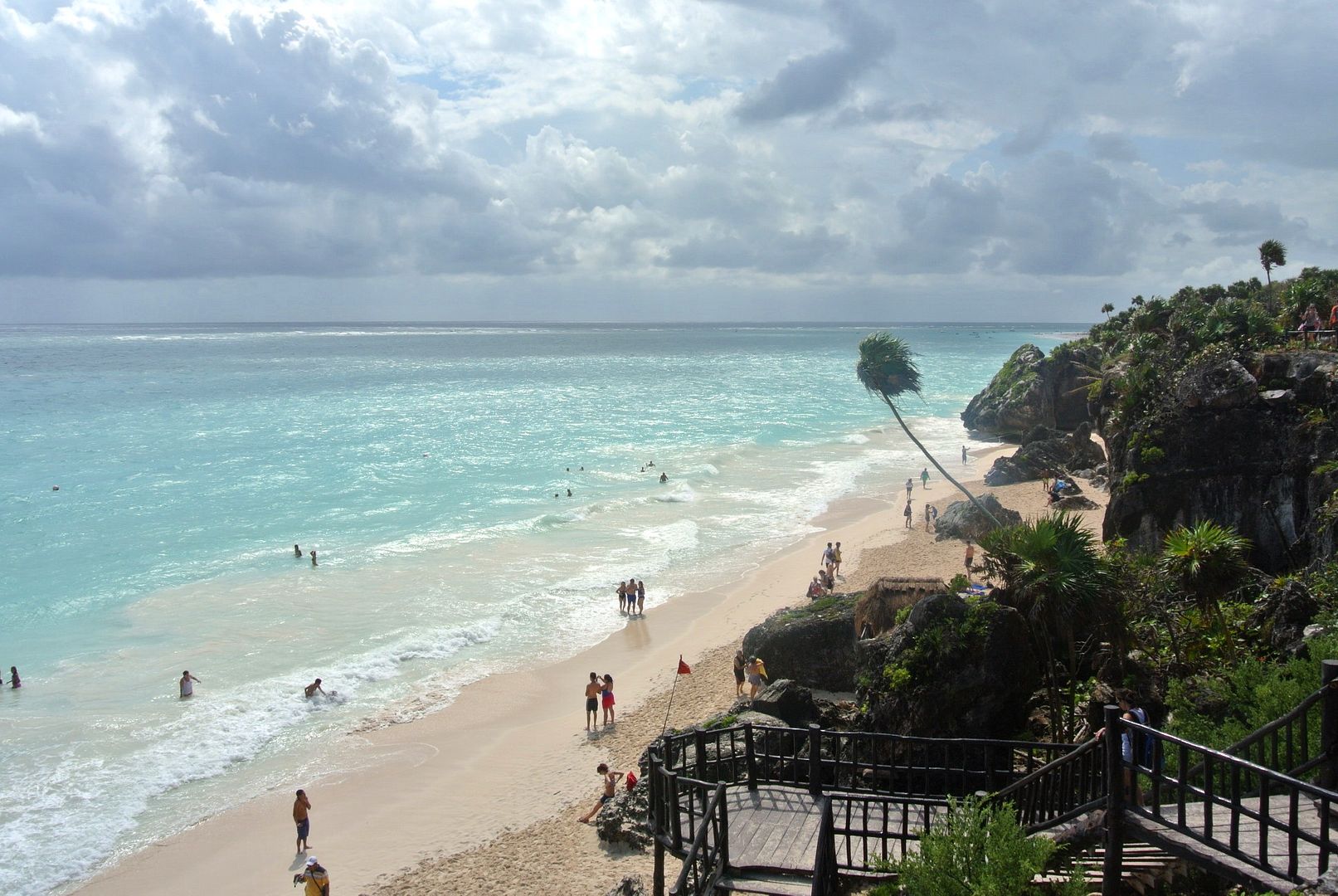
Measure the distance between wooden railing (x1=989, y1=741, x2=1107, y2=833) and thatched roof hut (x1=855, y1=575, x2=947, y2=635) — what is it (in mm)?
9591

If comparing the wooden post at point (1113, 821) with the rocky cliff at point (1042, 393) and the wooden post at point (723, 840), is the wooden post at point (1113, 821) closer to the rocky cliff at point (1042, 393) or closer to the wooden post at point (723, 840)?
the wooden post at point (723, 840)

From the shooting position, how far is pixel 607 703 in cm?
2298

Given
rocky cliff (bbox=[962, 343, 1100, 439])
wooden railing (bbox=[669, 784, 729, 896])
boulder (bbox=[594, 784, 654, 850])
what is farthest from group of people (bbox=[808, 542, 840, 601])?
rocky cliff (bbox=[962, 343, 1100, 439])

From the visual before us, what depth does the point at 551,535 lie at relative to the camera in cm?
4253

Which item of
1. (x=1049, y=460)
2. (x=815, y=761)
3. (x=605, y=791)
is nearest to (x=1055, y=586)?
(x=815, y=761)

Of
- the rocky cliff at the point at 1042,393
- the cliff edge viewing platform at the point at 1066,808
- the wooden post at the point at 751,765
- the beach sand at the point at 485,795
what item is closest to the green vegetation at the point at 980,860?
the cliff edge viewing platform at the point at 1066,808

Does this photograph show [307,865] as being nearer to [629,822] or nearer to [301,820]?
[301,820]

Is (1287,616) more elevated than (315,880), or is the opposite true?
(1287,616)

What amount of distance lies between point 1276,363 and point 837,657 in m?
12.8

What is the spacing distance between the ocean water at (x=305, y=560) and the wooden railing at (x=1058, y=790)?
17.1 metres

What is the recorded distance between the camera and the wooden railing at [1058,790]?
880 centimetres

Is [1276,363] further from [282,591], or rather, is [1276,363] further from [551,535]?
[282,591]

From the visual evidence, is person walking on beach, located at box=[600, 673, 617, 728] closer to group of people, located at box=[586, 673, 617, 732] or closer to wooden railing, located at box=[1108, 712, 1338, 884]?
group of people, located at box=[586, 673, 617, 732]

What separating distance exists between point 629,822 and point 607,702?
20.3 ft
